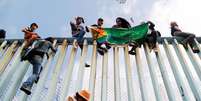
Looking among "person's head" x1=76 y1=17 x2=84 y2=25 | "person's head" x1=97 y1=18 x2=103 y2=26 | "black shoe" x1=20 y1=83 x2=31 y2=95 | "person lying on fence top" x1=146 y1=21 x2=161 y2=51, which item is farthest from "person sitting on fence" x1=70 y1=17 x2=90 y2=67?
"black shoe" x1=20 y1=83 x2=31 y2=95

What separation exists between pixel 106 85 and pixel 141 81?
85 cm

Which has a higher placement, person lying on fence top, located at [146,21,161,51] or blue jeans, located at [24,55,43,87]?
person lying on fence top, located at [146,21,161,51]

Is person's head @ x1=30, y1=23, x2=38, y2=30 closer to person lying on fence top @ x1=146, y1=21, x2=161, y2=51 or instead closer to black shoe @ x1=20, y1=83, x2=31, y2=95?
black shoe @ x1=20, y1=83, x2=31, y2=95

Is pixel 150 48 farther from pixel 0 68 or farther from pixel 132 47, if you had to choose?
pixel 0 68

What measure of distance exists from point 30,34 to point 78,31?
1.41m

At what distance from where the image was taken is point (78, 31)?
9922 millimetres

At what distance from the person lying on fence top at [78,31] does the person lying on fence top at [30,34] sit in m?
1.08

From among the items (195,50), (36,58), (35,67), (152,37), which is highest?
(152,37)

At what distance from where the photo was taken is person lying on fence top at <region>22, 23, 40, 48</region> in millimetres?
9625

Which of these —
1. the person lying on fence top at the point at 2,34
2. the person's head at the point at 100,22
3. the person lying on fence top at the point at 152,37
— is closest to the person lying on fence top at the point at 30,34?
the person lying on fence top at the point at 2,34

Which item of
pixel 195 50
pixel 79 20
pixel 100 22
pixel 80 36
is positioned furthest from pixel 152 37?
pixel 79 20

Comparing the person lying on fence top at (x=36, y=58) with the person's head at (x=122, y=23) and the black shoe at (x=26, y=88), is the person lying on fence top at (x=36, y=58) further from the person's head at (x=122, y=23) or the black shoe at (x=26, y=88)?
the person's head at (x=122, y=23)

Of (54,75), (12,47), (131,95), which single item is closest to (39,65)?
(54,75)

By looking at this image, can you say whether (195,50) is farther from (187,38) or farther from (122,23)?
(122,23)
